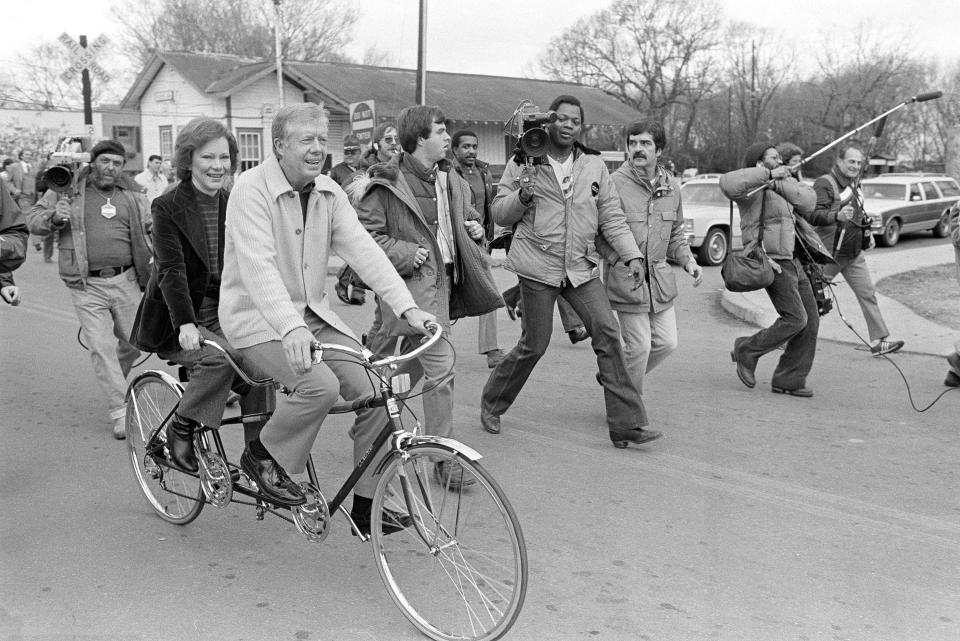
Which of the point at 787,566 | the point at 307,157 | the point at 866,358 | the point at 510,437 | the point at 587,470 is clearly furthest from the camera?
the point at 866,358

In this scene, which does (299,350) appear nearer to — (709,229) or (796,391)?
(796,391)

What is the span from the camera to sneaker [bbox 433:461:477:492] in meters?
3.31

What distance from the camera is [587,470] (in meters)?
5.52

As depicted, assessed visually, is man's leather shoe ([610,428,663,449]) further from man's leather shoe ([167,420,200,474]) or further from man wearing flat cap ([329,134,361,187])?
man wearing flat cap ([329,134,361,187])

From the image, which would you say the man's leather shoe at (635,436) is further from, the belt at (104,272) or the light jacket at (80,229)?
the belt at (104,272)

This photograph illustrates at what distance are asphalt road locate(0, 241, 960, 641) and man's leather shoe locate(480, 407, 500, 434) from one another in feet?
0.20

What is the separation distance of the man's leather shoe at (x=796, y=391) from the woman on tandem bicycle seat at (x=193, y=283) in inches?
166

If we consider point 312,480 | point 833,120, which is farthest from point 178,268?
point 833,120

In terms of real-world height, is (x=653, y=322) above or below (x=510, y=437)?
above

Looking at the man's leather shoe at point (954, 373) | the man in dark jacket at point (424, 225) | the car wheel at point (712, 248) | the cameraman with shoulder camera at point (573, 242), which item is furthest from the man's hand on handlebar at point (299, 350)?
the car wheel at point (712, 248)

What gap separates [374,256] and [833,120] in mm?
42199

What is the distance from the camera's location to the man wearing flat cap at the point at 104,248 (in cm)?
649

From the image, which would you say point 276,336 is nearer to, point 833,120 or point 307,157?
point 307,157

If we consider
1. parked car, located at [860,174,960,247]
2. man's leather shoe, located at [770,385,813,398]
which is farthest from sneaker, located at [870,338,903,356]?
parked car, located at [860,174,960,247]
